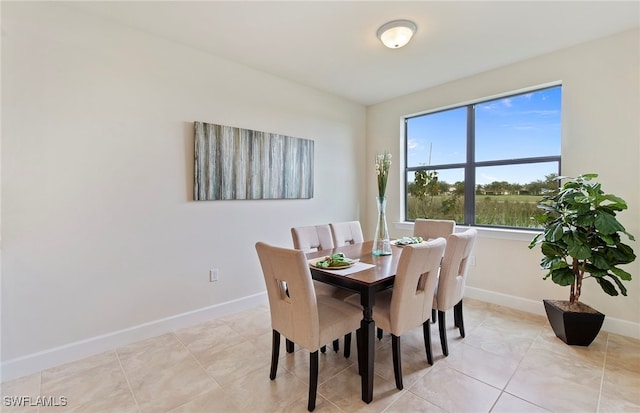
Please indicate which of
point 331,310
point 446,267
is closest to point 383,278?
point 331,310

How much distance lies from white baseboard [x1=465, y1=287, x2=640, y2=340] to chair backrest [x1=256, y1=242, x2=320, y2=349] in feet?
8.34

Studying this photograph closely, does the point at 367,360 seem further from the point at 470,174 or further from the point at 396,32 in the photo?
the point at 470,174

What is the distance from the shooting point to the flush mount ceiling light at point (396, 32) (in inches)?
90.4

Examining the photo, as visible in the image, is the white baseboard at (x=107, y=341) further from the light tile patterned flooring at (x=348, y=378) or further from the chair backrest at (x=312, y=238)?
the chair backrest at (x=312, y=238)

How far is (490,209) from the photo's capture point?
3.39 metres

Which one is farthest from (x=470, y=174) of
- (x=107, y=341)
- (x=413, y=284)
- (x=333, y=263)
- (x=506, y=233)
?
(x=107, y=341)

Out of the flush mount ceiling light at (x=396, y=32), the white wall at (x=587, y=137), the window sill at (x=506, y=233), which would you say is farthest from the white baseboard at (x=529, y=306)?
the flush mount ceiling light at (x=396, y=32)

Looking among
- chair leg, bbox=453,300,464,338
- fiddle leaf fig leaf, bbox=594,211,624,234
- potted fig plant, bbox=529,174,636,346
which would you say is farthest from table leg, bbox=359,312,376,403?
fiddle leaf fig leaf, bbox=594,211,624,234

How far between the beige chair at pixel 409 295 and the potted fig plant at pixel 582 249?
1.27 m

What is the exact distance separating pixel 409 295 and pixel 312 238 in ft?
3.60

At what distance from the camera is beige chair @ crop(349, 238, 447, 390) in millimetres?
1694

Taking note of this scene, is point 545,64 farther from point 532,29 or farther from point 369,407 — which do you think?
point 369,407

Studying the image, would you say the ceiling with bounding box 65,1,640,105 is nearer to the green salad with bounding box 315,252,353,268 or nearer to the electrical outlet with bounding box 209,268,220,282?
the green salad with bounding box 315,252,353,268

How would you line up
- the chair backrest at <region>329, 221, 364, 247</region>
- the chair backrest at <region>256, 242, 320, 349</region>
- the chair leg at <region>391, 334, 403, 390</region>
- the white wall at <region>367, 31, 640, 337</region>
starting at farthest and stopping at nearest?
the chair backrest at <region>329, 221, 364, 247</region> < the white wall at <region>367, 31, 640, 337</region> < the chair leg at <region>391, 334, 403, 390</region> < the chair backrest at <region>256, 242, 320, 349</region>
